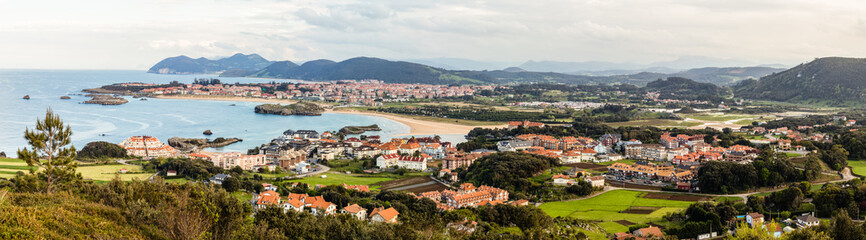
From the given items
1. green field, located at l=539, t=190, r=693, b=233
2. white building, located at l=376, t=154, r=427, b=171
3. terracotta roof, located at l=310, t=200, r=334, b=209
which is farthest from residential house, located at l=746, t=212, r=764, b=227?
white building, located at l=376, t=154, r=427, b=171

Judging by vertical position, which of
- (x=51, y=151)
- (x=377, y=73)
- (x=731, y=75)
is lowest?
(x=51, y=151)

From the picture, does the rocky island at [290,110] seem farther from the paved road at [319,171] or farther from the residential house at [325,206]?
the residential house at [325,206]

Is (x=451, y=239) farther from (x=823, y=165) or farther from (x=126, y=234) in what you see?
(x=823, y=165)

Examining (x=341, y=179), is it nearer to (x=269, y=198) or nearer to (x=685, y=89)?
(x=269, y=198)

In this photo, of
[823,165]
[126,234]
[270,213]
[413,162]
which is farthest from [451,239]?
[823,165]

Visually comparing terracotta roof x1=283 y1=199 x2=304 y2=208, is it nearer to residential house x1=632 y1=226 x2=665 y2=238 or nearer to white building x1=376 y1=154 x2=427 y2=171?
residential house x1=632 y1=226 x2=665 y2=238

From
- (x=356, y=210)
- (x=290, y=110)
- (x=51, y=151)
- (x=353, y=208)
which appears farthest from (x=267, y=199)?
(x=290, y=110)

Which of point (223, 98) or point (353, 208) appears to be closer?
point (353, 208)
